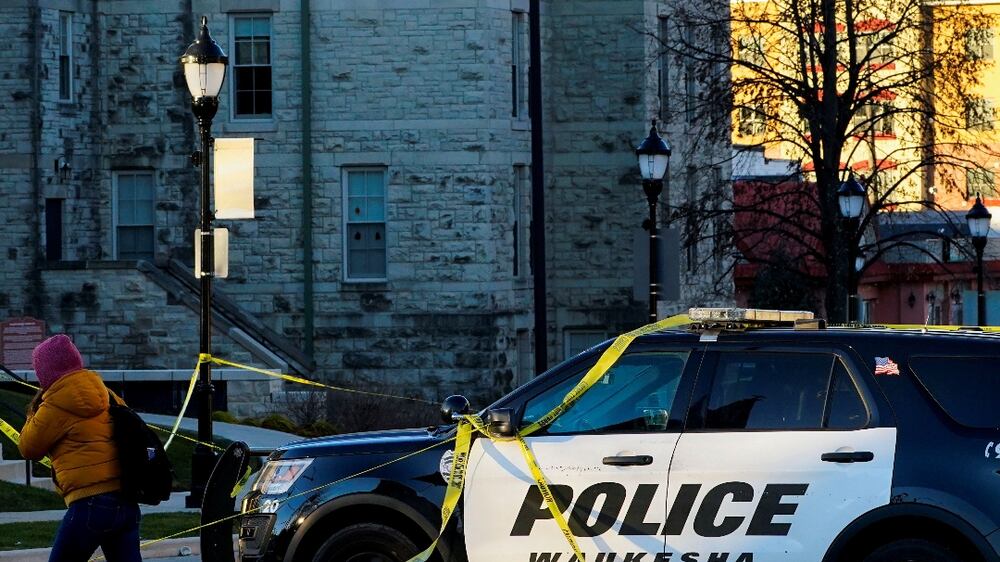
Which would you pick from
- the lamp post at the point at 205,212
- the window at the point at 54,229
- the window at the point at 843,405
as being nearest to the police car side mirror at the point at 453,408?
the window at the point at 843,405

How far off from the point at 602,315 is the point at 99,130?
10.1 metres

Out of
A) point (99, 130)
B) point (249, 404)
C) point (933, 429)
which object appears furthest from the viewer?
point (99, 130)

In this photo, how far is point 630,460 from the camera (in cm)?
973

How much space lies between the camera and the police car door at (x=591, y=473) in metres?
9.73

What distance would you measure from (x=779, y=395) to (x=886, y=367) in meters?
0.60

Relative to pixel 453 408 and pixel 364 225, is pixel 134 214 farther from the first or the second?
pixel 453 408

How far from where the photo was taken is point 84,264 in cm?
3064

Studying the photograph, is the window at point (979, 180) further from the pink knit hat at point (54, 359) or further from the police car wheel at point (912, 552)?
the pink knit hat at point (54, 359)

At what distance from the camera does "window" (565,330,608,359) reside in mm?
34969

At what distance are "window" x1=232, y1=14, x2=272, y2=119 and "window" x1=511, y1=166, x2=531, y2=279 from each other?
4.80 m

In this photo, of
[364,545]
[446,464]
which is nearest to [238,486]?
[364,545]

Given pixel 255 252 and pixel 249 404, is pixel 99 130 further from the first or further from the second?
pixel 249 404

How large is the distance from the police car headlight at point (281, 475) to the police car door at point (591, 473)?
3.41ft

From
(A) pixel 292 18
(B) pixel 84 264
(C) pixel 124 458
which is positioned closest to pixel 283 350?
(B) pixel 84 264
